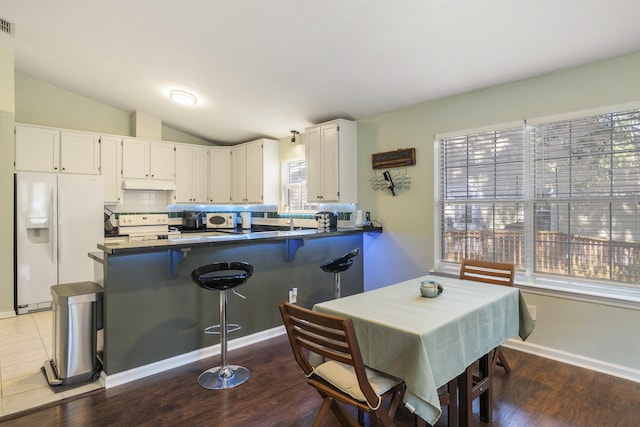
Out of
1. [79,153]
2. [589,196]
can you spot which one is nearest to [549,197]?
[589,196]

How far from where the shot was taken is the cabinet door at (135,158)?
5363 millimetres

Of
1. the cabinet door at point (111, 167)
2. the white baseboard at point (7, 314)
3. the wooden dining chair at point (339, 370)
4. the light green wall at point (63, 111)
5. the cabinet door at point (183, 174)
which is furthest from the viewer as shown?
the cabinet door at point (183, 174)

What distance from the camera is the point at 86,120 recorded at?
17.4 ft

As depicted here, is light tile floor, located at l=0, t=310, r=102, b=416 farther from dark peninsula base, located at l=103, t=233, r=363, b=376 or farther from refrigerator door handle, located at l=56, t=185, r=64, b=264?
refrigerator door handle, located at l=56, t=185, r=64, b=264

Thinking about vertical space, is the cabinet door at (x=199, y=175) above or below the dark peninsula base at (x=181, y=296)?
above

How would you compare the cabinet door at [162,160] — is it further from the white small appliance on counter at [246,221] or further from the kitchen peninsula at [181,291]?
the kitchen peninsula at [181,291]

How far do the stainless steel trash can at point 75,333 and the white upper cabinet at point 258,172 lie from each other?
3186 mm

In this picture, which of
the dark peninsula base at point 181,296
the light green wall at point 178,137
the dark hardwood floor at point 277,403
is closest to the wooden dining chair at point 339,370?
the dark hardwood floor at point 277,403

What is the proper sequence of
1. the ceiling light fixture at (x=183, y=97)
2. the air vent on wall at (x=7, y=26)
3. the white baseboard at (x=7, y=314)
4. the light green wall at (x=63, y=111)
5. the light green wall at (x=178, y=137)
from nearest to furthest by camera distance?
the air vent on wall at (x=7, y=26), the white baseboard at (x=7, y=314), the ceiling light fixture at (x=183, y=97), the light green wall at (x=63, y=111), the light green wall at (x=178, y=137)

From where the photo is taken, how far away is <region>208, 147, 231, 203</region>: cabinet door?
6.24m

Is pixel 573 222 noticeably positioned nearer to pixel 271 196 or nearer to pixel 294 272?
pixel 294 272

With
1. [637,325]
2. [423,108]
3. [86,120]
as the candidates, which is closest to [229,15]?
[423,108]

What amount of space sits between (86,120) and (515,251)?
19.4 feet

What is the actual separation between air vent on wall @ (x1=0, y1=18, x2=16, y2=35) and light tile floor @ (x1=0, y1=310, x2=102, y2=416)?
3.15 m
